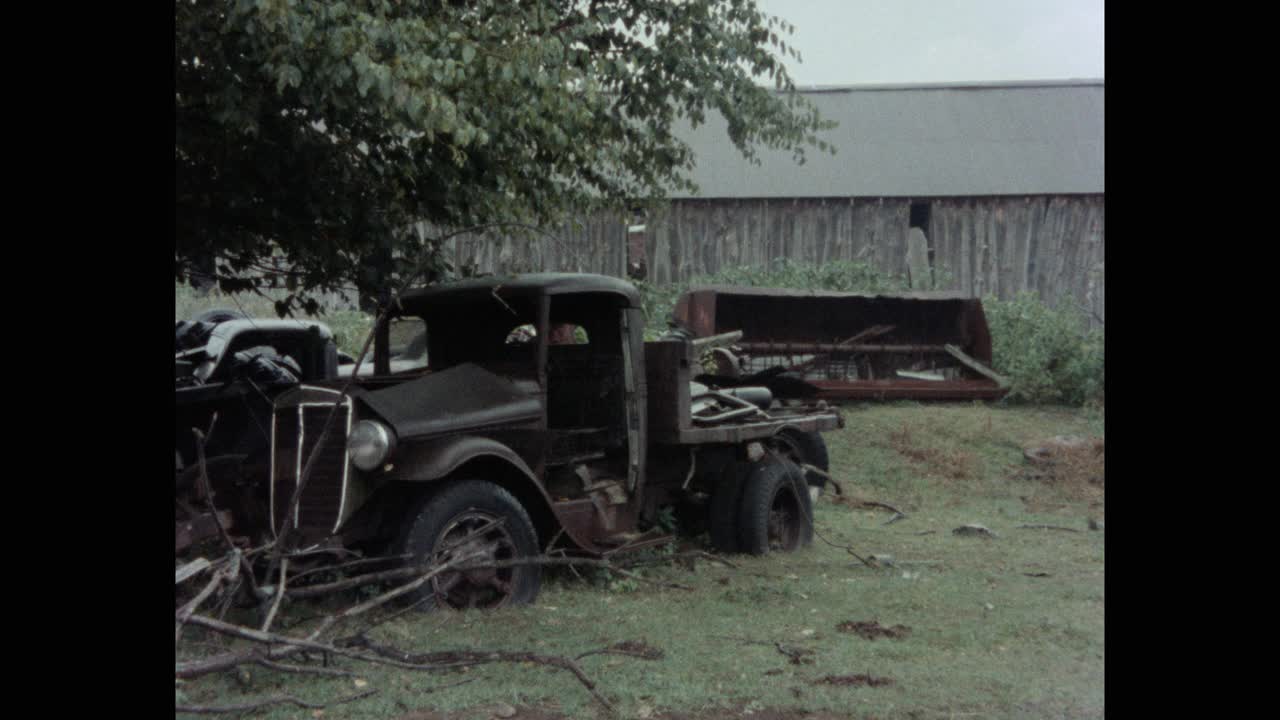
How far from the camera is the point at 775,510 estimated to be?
8609mm

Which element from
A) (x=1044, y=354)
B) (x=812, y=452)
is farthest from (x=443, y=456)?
(x=1044, y=354)

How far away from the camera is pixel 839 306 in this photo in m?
16.8

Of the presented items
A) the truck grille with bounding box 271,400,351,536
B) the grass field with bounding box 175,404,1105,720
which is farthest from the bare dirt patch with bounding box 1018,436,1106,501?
the truck grille with bounding box 271,400,351,536

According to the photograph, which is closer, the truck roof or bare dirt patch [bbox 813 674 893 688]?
bare dirt patch [bbox 813 674 893 688]

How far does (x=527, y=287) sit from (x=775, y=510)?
2833 mm

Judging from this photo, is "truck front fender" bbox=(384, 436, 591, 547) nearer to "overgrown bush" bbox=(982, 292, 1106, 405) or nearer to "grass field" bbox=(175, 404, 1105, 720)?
"grass field" bbox=(175, 404, 1105, 720)

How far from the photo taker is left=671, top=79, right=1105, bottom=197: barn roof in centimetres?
2133

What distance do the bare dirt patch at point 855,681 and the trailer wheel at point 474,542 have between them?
1.83 meters

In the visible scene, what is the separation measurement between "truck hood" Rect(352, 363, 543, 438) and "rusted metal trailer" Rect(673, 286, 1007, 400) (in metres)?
8.77

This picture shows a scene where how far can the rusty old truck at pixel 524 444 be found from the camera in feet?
19.4

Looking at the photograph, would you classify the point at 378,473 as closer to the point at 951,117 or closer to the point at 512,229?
the point at 512,229

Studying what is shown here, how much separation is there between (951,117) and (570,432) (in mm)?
19019
